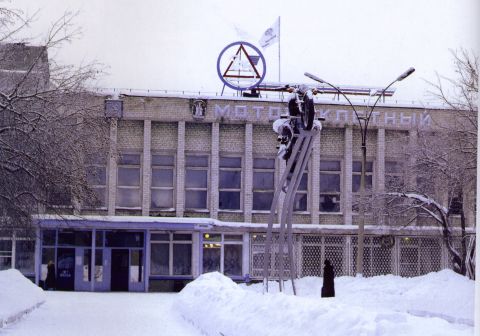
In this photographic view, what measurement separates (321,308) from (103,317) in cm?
448

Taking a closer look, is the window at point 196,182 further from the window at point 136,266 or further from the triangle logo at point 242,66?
the triangle logo at point 242,66

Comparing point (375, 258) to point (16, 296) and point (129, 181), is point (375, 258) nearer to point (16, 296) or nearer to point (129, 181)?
point (129, 181)

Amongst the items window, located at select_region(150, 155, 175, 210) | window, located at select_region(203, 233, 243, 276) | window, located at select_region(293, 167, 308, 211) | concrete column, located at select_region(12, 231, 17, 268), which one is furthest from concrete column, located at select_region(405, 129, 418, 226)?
concrete column, located at select_region(12, 231, 17, 268)

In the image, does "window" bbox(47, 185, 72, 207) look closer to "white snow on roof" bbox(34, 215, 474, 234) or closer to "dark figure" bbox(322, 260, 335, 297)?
"white snow on roof" bbox(34, 215, 474, 234)

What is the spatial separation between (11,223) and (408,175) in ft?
31.7

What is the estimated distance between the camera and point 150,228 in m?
15.3

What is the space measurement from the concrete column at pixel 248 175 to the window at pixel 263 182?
0.07m

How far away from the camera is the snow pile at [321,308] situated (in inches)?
267

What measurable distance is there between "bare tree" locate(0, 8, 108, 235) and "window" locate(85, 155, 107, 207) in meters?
0.72

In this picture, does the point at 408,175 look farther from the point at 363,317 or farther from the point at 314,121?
the point at 363,317

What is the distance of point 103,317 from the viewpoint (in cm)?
1153

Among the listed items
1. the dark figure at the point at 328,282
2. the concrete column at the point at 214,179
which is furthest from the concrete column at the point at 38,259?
the dark figure at the point at 328,282

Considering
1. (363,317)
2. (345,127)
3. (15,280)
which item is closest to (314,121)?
(15,280)

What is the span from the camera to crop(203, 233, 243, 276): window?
15724 millimetres
